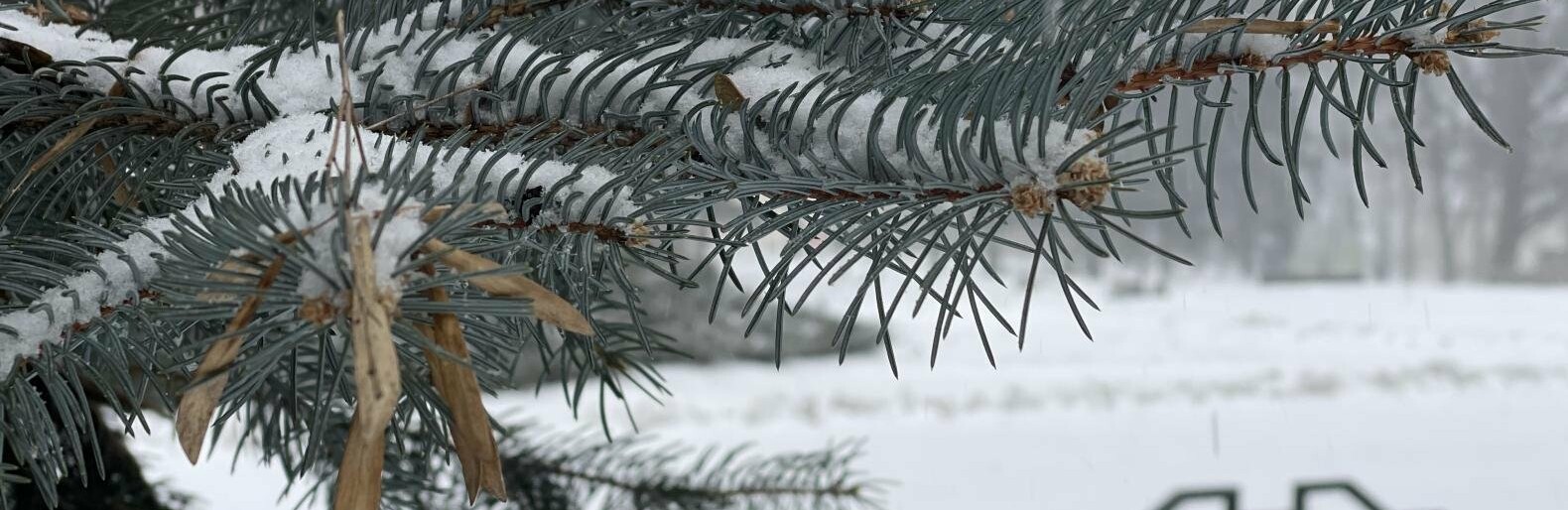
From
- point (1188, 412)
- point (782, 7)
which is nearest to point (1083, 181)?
point (782, 7)

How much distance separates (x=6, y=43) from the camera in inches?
9.6

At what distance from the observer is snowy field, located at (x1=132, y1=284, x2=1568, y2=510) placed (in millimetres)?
2064

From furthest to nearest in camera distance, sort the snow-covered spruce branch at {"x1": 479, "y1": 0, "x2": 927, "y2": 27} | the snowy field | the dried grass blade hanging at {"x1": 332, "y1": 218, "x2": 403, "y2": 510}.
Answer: the snowy field, the snow-covered spruce branch at {"x1": 479, "y1": 0, "x2": 927, "y2": 27}, the dried grass blade hanging at {"x1": 332, "y1": 218, "x2": 403, "y2": 510}

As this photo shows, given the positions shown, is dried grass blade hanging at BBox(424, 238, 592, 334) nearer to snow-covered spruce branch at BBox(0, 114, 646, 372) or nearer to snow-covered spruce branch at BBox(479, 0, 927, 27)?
snow-covered spruce branch at BBox(0, 114, 646, 372)

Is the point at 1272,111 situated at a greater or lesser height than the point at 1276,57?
greater

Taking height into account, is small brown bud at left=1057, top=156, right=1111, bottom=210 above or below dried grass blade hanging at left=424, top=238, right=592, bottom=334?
above

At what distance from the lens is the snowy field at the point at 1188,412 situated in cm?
206

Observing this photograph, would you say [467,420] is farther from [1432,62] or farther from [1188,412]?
[1188,412]

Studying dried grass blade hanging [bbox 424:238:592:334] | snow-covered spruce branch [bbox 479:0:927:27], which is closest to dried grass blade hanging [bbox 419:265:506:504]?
dried grass blade hanging [bbox 424:238:592:334]

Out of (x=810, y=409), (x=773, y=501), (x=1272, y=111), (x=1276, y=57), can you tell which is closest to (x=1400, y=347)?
(x=1272, y=111)

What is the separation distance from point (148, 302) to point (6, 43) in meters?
0.09

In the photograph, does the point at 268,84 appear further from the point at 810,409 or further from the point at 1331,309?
the point at 1331,309

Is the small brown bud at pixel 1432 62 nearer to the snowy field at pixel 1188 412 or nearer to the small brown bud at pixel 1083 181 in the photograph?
the small brown bud at pixel 1083 181

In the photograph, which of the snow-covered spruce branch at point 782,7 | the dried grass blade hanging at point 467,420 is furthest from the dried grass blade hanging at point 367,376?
the snow-covered spruce branch at point 782,7
